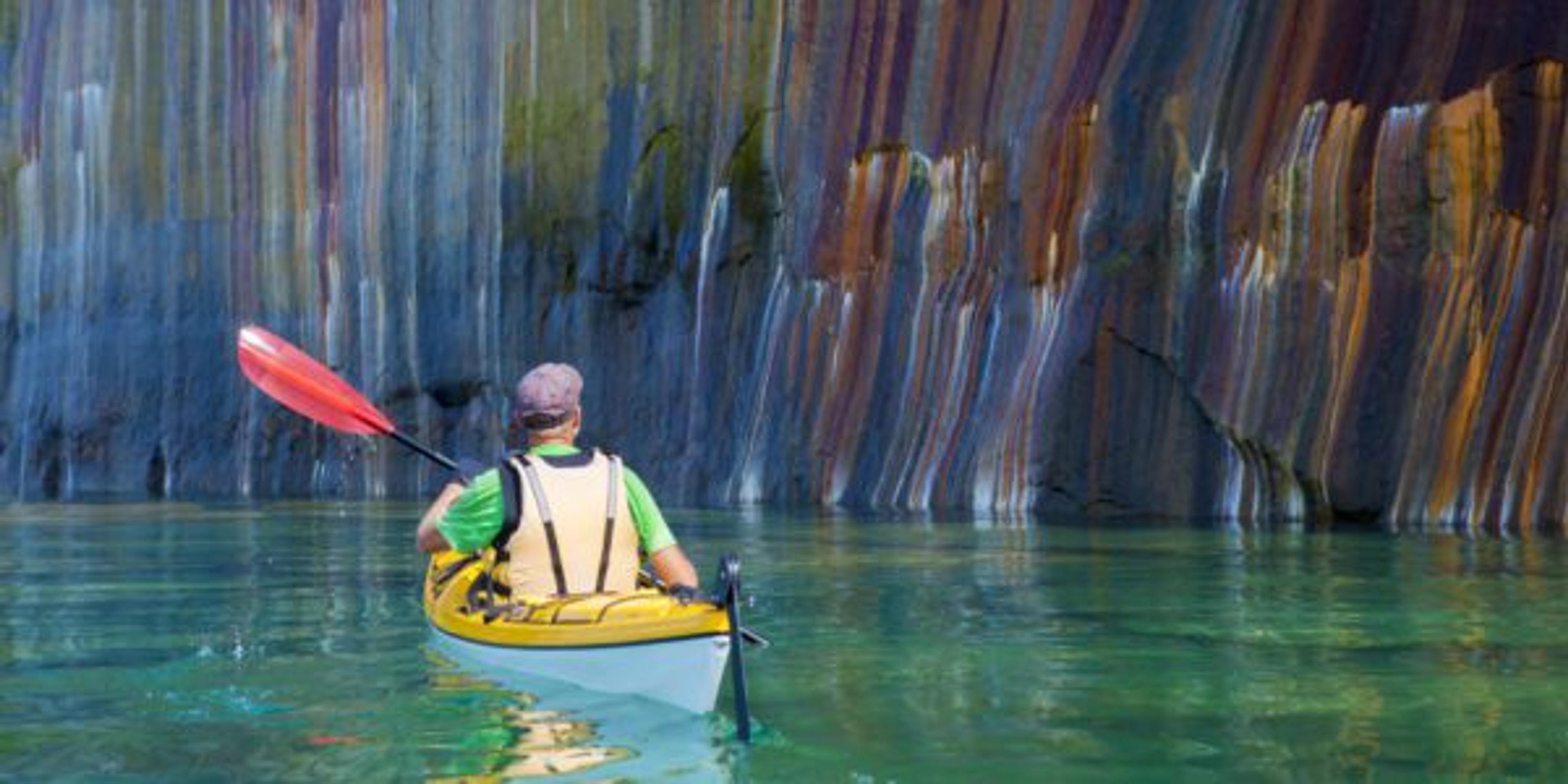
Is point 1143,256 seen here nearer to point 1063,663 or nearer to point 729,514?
point 729,514

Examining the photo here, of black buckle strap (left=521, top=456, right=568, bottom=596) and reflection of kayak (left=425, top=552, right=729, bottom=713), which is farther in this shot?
black buckle strap (left=521, top=456, right=568, bottom=596)

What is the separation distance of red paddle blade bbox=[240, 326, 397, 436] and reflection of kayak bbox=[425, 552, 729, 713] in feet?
11.6

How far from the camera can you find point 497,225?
113 ft

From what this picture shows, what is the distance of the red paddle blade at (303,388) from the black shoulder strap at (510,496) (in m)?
4.23

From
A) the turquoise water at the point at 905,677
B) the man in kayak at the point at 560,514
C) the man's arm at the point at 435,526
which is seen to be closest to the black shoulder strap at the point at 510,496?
the man in kayak at the point at 560,514

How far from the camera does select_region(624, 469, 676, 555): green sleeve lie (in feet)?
27.8

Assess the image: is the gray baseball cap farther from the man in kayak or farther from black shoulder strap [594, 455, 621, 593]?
black shoulder strap [594, 455, 621, 593]

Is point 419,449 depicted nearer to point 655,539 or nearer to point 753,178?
point 655,539

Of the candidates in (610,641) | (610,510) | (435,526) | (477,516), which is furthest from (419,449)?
(610,641)

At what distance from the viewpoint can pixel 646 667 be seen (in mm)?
7832

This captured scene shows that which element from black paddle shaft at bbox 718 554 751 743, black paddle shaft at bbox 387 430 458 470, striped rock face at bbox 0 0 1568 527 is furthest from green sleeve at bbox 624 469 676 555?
striped rock face at bbox 0 0 1568 527

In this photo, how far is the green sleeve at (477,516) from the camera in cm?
845

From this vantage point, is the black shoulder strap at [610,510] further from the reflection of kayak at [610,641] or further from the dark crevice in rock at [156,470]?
the dark crevice in rock at [156,470]

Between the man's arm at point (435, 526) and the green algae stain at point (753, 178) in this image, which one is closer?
the man's arm at point (435, 526)
